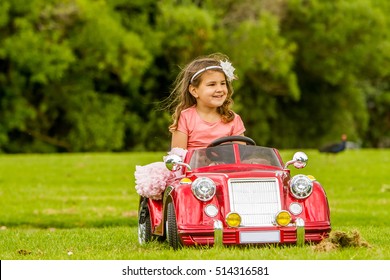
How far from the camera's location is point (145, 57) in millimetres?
36031

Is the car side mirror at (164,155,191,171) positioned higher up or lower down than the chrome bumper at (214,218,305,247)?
higher up

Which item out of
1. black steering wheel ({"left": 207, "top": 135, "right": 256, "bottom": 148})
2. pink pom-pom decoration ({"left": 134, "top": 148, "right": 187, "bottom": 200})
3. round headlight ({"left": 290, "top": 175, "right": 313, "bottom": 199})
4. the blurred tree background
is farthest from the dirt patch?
the blurred tree background

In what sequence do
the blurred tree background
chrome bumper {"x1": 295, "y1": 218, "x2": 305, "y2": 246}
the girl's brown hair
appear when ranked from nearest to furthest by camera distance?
chrome bumper {"x1": 295, "y1": 218, "x2": 305, "y2": 246}
the girl's brown hair
the blurred tree background

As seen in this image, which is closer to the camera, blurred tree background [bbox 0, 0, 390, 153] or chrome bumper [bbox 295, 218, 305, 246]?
chrome bumper [bbox 295, 218, 305, 246]

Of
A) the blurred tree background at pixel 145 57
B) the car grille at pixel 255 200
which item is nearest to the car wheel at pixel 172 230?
the car grille at pixel 255 200

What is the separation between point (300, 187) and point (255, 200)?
381mm

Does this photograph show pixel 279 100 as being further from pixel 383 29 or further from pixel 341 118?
pixel 383 29

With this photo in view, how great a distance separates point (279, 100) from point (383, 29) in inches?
274

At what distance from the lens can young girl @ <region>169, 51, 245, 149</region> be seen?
8.59 metres

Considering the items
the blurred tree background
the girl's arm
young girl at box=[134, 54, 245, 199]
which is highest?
the blurred tree background

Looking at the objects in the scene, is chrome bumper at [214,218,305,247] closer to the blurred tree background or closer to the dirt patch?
the dirt patch

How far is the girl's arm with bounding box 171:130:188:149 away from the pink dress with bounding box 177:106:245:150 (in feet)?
0.10

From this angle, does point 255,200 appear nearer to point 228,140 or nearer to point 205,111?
point 228,140

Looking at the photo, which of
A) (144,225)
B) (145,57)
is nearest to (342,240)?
(144,225)
